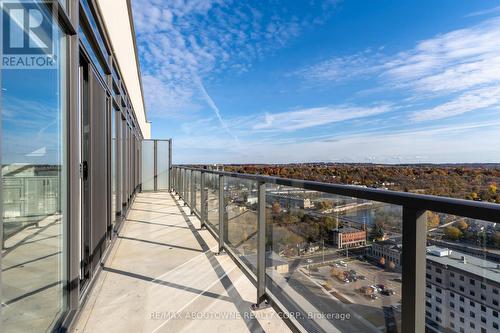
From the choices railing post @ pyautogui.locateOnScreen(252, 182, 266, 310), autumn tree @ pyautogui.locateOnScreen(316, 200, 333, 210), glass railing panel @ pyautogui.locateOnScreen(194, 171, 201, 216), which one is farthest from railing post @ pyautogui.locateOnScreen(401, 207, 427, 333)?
glass railing panel @ pyautogui.locateOnScreen(194, 171, 201, 216)

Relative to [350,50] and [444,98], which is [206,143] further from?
[444,98]

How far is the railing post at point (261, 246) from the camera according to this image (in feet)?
8.02

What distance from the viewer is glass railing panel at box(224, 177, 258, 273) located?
9.25 ft

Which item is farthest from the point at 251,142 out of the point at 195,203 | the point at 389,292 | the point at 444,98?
the point at 389,292

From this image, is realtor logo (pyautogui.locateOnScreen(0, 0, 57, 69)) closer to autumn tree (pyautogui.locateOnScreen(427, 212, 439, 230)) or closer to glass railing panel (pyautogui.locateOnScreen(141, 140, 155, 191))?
autumn tree (pyautogui.locateOnScreen(427, 212, 439, 230))

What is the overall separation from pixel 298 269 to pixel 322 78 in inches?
1094

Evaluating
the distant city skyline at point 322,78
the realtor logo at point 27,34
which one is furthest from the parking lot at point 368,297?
the distant city skyline at point 322,78

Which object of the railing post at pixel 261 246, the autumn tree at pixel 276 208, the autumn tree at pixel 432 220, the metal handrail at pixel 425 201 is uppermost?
the metal handrail at pixel 425 201

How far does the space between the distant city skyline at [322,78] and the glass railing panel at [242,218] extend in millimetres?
Answer: 4703

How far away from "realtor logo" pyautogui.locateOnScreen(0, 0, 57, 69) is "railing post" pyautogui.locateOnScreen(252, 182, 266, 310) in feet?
5.69

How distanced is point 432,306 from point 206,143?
97.2 feet

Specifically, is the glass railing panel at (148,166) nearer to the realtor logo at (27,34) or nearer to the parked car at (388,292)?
the realtor logo at (27,34)

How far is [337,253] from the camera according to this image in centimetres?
163

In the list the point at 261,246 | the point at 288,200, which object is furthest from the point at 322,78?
the point at 288,200
